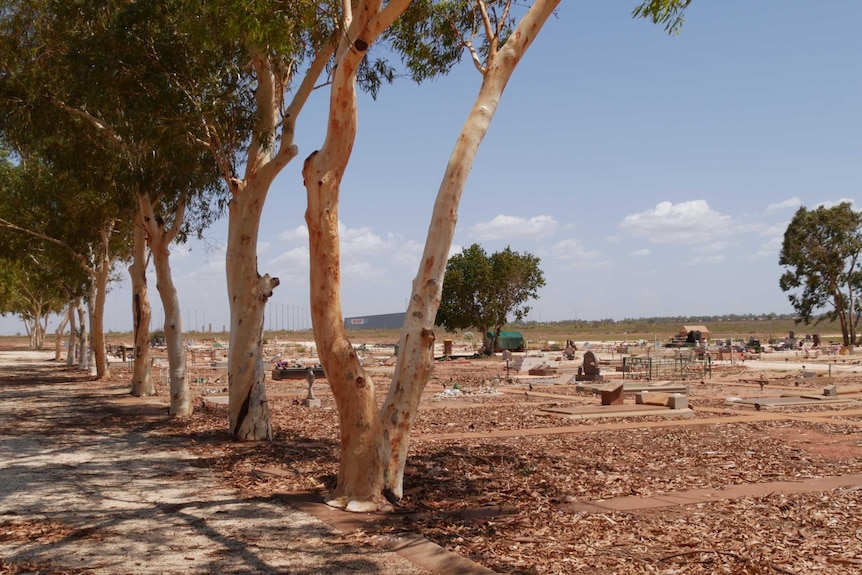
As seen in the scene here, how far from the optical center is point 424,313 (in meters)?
8.42

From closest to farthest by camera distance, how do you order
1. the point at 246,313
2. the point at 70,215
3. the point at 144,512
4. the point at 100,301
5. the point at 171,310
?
1. the point at 144,512
2. the point at 246,313
3. the point at 171,310
4. the point at 70,215
5. the point at 100,301

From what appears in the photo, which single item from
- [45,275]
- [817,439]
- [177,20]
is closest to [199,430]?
[177,20]

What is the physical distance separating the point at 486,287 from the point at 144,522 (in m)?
48.9

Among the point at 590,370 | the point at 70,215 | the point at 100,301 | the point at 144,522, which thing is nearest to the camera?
the point at 144,522

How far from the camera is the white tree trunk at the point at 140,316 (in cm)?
2346

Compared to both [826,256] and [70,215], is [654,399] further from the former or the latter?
[826,256]

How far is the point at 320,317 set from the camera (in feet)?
28.8

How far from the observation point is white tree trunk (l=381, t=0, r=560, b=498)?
27.8 feet

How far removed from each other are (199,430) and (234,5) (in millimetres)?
8212

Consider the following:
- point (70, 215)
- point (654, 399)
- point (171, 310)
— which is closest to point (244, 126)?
point (171, 310)

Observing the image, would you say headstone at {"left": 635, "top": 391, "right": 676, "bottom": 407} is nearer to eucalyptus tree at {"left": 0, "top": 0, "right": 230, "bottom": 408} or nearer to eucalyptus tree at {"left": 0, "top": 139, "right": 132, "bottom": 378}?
eucalyptus tree at {"left": 0, "top": 0, "right": 230, "bottom": 408}

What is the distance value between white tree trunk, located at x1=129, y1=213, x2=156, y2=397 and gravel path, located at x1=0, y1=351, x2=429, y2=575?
9.89 m

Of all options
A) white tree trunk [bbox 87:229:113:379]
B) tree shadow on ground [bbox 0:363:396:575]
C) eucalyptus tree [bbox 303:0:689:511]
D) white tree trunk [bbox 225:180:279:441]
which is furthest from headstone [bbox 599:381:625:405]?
white tree trunk [bbox 87:229:113:379]

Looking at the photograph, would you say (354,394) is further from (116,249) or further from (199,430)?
(116,249)
